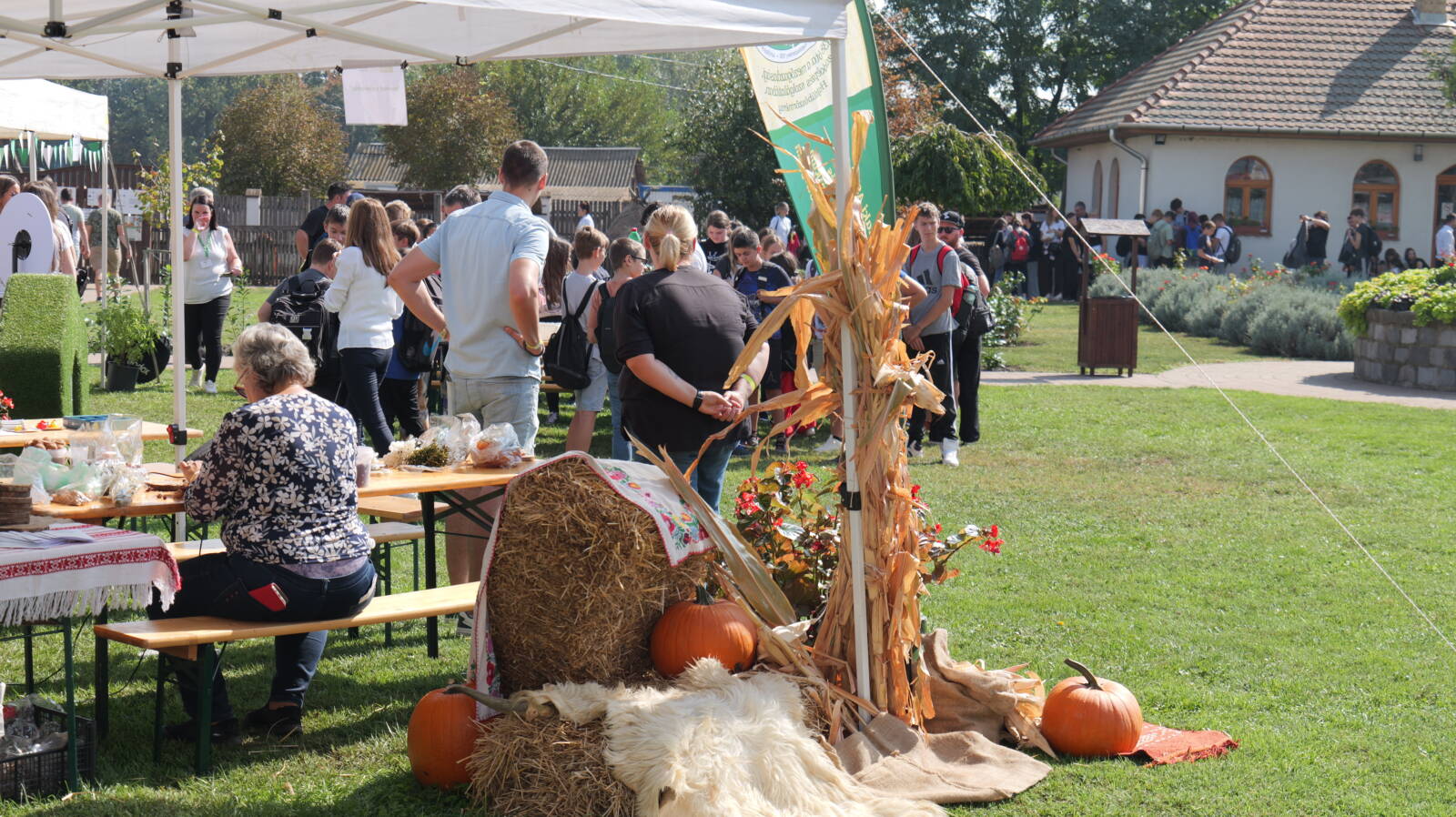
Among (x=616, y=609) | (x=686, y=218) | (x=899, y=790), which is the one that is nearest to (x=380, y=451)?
(x=686, y=218)

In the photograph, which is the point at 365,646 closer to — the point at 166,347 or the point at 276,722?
the point at 276,722

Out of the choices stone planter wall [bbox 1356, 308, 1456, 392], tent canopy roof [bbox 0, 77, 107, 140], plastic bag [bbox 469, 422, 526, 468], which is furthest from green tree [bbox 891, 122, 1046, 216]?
plastic bag [bbox 469, 422, 526, 468]

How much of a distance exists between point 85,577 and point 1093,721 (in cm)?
348

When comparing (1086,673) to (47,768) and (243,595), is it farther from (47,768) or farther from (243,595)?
(47,768)

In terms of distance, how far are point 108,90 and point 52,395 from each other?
12925 centimetres

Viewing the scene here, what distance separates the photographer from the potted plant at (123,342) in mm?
13711

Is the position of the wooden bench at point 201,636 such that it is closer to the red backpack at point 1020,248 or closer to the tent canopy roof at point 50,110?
the tent canopy roof at point 50,110

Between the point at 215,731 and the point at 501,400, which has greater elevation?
the point at 501,400

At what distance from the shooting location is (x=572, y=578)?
15.8 feet

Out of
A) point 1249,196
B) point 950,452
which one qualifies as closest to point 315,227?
point 950,452

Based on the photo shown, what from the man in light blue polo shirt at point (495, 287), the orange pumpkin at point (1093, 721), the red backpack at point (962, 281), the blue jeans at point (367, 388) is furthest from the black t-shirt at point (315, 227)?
the orange pumpkin at point (1093, 721)

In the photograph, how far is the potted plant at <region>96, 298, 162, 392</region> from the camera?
13.7 metres

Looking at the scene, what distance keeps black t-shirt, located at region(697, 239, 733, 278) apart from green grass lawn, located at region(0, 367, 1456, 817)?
1844mm

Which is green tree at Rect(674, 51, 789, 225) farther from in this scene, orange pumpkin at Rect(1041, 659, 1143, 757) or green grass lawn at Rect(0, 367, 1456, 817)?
orange pumpkin at Rect(1041, 659, 1143, 757)
